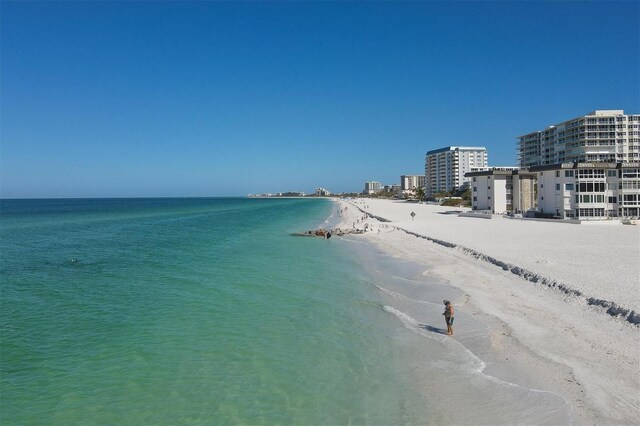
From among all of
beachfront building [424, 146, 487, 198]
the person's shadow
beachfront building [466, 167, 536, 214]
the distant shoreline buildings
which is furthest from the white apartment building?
the person's shadow

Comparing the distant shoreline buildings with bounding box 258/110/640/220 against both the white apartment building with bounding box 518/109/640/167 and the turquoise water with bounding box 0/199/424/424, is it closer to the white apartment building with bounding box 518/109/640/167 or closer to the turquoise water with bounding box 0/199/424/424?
the white apartment building with bounding box 518/109/640/167

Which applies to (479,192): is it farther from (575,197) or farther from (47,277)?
(47,277)

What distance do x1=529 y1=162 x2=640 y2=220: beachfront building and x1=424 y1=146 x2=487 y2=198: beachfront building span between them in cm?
11360

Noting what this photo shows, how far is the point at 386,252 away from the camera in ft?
120

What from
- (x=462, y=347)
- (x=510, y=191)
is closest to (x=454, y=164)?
(x=510, y=191)

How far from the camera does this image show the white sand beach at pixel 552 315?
10.2 metres

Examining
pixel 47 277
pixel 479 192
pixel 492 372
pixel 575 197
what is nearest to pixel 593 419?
pixel 492 372

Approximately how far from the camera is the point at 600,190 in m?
50.2

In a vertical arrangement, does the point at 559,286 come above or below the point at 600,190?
below

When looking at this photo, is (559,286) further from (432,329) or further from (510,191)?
(510,191)

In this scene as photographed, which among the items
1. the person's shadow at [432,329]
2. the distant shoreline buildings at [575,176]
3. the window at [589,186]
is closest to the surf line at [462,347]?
the person's shadow at [432,329]

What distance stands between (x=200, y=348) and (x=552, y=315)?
1373cm

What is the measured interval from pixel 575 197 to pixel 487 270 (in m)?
34.0

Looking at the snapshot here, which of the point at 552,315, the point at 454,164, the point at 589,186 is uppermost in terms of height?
the point at 454,164
